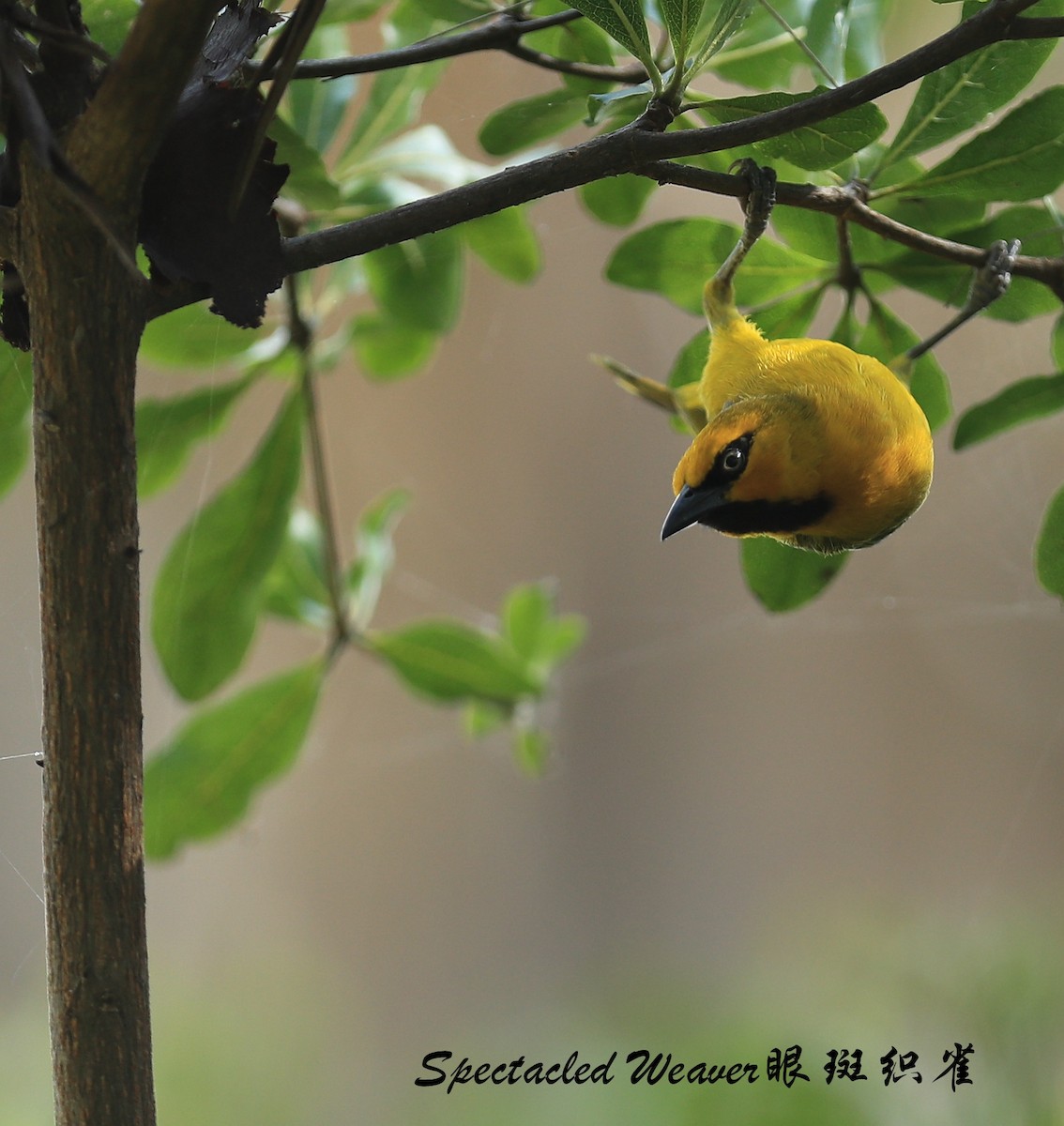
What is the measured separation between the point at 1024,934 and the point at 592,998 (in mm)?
704

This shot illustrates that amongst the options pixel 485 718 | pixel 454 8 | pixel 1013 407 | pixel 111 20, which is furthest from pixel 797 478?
pixel 485 718

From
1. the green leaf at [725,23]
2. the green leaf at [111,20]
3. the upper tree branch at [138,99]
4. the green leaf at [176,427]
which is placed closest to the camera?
the upper tree branch at [138,99]

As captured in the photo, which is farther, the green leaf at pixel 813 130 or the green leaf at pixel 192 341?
the green leaf at pixel 192 341

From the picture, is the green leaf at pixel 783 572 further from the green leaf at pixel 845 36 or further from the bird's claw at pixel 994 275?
the green leaf at pixel 845 36

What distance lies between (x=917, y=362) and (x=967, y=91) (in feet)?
0.64

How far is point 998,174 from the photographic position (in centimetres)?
51

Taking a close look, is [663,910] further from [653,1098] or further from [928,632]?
[653,1098]

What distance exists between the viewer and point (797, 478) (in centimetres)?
66

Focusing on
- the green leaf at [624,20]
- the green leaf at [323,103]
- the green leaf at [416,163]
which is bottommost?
the green leaf at [624,20]

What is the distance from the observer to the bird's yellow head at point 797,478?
64 centimetres

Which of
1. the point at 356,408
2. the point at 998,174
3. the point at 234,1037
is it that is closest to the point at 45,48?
the point at 998,174

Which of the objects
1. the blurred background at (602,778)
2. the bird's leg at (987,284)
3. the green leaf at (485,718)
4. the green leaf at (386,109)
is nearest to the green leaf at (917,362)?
the bird's leg at (987,284)

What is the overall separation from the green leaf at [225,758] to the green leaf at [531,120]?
1.84 ft

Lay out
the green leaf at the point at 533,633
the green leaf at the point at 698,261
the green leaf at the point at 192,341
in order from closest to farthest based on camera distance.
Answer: the green leaf at the point at 698,261 → the green leaf at the point at 192,341 → the green leaf at the point at 533,633
